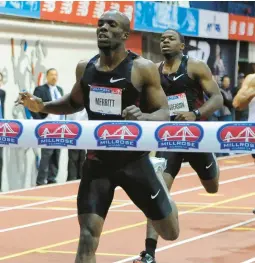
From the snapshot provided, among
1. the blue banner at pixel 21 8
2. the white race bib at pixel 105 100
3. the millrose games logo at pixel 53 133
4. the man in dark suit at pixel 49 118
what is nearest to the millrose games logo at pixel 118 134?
the white race bib at pixel 105 100

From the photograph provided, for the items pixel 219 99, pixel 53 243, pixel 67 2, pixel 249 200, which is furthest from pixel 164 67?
pixel 67 2

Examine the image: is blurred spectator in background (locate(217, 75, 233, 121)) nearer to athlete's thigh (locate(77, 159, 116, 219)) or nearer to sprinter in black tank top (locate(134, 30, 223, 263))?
sprinter in black tank top (locate(134, 30, 223, 263))

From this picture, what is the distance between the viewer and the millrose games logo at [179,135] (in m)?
7.69

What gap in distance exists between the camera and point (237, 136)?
25.3ft

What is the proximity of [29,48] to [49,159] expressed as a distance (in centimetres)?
210

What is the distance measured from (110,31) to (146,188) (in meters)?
1.21

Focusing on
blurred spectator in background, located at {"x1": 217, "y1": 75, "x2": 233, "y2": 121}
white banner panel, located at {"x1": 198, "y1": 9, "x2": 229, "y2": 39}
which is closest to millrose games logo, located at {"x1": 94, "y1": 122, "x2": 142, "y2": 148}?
blurred spectator in background, located at {"x1": 217, "y1": 75, "x2": 233, "y2": 121}

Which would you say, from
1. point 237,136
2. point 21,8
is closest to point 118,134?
point 237,136

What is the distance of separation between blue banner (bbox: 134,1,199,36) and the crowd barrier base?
12.0m

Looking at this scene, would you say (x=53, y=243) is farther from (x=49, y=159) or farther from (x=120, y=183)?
(x=49, y=159)

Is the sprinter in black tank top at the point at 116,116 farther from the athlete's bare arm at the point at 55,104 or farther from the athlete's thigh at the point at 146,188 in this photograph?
the athlete's bare arm at the point at 55,104

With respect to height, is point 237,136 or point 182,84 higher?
point 182,84

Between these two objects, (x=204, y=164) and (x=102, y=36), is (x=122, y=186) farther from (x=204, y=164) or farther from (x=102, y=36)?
(x=204, y=164)

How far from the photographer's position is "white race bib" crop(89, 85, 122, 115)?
686cm
